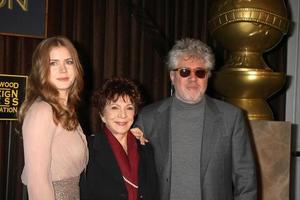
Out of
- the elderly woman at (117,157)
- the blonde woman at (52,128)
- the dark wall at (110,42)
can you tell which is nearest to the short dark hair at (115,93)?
the elderly woman at (117,157)

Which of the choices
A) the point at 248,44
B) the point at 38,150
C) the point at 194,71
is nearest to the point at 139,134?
the point at 194,71

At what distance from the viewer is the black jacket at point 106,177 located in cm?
148

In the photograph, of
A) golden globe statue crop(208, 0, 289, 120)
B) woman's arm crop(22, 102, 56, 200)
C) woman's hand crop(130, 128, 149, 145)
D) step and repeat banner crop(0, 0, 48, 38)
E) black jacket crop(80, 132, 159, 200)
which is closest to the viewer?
woman's arm crop(22, 102, 56, 200)

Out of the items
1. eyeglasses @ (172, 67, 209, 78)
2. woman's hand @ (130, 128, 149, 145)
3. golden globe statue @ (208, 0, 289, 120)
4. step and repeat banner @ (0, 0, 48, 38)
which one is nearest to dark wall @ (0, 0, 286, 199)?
step and repeat banner @ (0, 0, 48, 38)

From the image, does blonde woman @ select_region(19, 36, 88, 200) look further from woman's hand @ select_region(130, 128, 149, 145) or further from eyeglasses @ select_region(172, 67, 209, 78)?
eyeglasses @ select_region(172, 67, 209, 78)

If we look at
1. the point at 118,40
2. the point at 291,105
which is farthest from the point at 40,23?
the point at 291,105

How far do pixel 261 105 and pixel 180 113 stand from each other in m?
0.66

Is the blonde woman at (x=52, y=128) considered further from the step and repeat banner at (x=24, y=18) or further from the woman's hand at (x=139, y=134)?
the step and repeat banner at (x=24, y=18)

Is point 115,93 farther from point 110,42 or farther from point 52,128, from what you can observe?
point 110,42

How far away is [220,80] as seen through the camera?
2.16 m

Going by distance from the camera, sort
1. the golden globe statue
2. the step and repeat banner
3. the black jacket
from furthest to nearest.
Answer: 1. the step and repeat banner
2. the golden globe statue
3. the black jacket

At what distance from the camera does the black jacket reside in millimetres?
1483

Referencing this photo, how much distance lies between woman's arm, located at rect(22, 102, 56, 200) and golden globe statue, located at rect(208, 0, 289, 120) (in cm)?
109

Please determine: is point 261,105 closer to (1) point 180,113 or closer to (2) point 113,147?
(1) point 180,113
